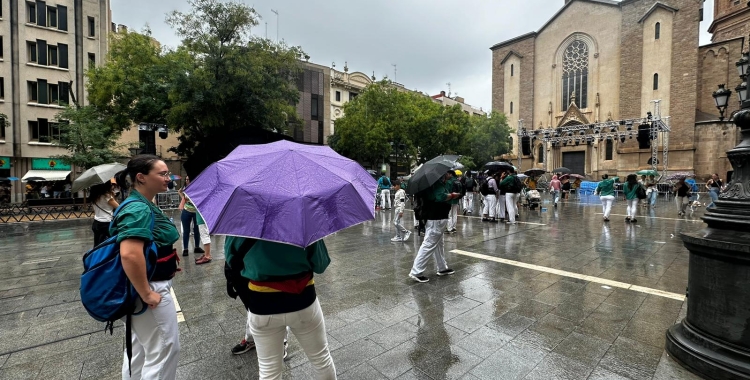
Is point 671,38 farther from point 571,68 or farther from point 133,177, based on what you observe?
point 133,177

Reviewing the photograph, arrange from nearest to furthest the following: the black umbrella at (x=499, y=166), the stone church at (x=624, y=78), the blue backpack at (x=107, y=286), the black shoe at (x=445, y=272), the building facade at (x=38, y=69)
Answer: the blue backpack at (x=107, y=286)
the black shoe at (x=445, y=272)
the black umbrella at (x=499, y=166)
the building facade at (x=38, y=69)
the stone church at (x=624, y=78)

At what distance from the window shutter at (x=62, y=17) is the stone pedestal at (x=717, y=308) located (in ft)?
130

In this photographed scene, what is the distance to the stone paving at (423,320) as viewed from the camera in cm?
310

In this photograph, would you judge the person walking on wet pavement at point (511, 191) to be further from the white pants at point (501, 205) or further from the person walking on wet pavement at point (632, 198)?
the person walking on wet pavement at point (632, 198)

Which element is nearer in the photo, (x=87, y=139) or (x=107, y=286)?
(x=107, y=286)

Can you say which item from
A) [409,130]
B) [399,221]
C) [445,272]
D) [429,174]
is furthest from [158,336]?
[409,130]

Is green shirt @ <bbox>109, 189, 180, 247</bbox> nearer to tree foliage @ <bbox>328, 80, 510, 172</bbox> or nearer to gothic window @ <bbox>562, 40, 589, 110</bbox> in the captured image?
tree foliage @ <bbox>328, 80, 510, 172</bbox>

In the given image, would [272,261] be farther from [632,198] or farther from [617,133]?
[617,133]

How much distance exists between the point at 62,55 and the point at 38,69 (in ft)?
6.58

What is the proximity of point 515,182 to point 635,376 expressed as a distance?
9423 millimetres

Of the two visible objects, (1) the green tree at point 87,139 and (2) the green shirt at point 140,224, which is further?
(1) the green tree at point 87,139

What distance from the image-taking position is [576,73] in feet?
124

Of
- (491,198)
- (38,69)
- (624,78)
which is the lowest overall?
(491,198)

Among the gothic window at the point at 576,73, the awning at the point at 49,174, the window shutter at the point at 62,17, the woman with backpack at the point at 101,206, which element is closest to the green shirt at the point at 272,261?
the woman with backpack at the point at 101,206
